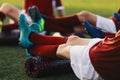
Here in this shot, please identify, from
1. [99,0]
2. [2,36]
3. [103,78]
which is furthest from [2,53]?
[99,0]

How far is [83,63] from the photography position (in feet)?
10.8

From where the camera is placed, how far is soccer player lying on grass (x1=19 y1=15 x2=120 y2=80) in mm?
3143

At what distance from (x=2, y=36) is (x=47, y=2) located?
69 cm

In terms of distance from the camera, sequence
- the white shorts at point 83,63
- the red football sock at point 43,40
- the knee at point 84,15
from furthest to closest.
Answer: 1. the knee at point 84,15
2. the red football sock at point 43,40
3. the white shorts at point 83,63

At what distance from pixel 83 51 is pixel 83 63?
0.34ft

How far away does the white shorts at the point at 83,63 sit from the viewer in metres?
3.25

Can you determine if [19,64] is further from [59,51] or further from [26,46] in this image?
[59,51]

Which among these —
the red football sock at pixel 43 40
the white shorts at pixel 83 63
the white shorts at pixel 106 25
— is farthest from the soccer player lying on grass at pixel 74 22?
the white shorts at pixel 83 63

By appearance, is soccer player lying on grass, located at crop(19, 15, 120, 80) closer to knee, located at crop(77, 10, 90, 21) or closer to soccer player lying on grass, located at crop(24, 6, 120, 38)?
soccer player lying on grass, located at crop(24, 6, 120, 38)

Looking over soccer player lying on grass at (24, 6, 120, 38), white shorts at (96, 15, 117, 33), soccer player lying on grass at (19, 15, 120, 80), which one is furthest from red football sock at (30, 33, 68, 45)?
white shorts at (96, 15, 117, 33)

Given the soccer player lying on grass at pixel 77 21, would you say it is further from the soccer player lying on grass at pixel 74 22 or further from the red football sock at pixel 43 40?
the red football sock at pixel 43 40

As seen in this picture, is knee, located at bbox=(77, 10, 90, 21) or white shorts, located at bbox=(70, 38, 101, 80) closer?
white shorts, located at bbox=(70, 38, 101, 80)

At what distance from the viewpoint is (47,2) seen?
5133mm

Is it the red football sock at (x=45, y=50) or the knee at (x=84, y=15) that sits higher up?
the knee at (x=84, y=15)
